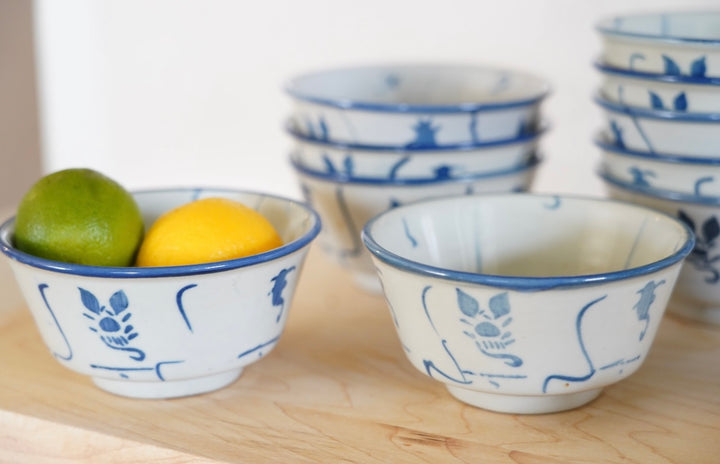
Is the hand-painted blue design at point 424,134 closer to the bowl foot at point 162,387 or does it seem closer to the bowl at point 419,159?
the bowl at point 419,159

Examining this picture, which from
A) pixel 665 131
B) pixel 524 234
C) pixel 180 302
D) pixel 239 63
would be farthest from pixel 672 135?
pixel 239 63

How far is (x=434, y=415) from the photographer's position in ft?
1.74

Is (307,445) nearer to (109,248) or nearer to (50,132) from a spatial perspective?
(109,248)

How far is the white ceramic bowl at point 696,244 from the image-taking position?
61 cm

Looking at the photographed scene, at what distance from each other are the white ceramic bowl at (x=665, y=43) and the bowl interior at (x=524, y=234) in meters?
0.10

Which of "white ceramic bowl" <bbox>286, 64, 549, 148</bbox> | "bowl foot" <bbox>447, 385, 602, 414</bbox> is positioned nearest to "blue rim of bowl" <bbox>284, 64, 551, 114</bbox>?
"white ceramic bowl" <bbox>286, 64, 549, 148</bbox>

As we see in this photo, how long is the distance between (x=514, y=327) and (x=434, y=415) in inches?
3.7

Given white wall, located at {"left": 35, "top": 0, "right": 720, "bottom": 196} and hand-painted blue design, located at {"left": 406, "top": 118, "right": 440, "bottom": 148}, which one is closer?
hand-painted blue design, located at {"left": 406, "top": 118, "right": 440, "bottom": 148}

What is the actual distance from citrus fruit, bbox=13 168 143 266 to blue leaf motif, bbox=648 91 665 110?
1.15 ft

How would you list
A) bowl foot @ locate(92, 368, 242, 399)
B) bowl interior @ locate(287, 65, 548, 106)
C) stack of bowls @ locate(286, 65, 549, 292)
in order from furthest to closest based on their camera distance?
bowl interior @ locate(287, 65, 548, 106), stack of bowls @ locate(286, 65, 549, 292), bowl foot @ locate(92, 368, 242, 399)

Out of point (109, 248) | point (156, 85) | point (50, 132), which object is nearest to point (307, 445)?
point (109, 248)

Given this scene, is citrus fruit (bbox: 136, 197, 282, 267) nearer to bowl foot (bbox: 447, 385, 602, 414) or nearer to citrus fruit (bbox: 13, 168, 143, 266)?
citrus fruit (bbox: 13, 168, 143, 266)

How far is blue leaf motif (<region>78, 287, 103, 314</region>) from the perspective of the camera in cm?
51

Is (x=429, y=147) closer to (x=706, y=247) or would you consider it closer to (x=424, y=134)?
(x=424, y=134)
